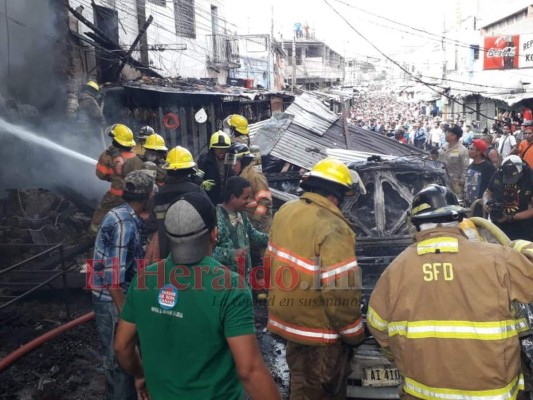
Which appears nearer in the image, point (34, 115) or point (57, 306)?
point (57, 306)

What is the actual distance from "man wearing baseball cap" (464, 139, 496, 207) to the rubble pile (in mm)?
6421

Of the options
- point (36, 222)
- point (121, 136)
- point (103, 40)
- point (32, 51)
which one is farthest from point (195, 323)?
point (103, 40)

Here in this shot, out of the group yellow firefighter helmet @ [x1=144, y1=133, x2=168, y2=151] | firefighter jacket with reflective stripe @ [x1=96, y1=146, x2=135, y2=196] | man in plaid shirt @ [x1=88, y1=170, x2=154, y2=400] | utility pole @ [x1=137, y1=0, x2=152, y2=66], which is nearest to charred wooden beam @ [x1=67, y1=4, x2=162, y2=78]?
utility pole @ [x1=137, y1=0, x2=152, y2=66]

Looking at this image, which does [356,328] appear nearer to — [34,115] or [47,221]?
[47,221]

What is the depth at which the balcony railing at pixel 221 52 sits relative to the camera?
25666mm

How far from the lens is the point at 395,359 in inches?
95.9

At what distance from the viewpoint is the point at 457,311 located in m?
2.17

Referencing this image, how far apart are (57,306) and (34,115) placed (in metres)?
6.29

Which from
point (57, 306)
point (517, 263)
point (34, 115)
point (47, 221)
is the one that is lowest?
point (57, 306)

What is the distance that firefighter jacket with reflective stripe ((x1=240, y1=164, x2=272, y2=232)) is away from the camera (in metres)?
5.89

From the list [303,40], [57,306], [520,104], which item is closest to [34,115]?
[57,306]

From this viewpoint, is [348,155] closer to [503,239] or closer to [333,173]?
[333,173]

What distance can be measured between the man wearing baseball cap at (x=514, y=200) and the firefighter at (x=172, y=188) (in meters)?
3.39

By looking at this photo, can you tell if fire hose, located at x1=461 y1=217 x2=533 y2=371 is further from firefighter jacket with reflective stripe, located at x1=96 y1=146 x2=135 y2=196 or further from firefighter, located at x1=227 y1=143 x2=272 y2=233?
firefighter jacket with reflective stripe, located at x1=96 y1=146 x2=135 y2=196
